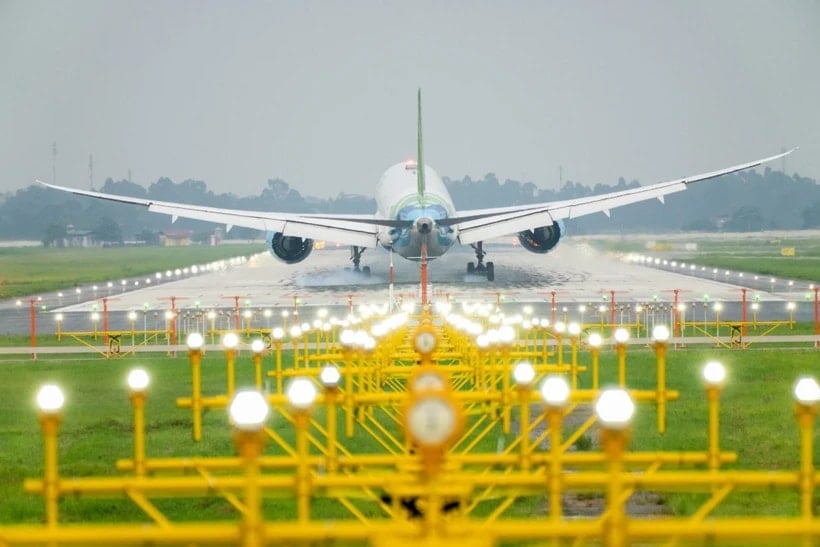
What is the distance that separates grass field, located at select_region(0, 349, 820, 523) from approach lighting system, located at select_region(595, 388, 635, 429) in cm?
758

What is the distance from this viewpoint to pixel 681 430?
18.5 m

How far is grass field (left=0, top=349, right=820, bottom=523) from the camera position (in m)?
14.2

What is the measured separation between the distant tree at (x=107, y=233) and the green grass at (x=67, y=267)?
47.8 m

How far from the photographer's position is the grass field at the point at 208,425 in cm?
→ 1418

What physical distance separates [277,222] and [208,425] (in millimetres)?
38421

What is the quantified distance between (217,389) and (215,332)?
12.0 meters

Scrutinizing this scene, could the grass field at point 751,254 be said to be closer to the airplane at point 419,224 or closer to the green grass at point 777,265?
the green grass at point 777,265

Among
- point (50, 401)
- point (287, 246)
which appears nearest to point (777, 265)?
point (287, 246)

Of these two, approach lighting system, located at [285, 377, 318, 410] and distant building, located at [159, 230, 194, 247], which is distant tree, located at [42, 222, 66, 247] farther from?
approach lighting system, located at [285, 377, 318, 410]

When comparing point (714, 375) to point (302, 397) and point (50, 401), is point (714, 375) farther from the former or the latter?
point (50, 401)

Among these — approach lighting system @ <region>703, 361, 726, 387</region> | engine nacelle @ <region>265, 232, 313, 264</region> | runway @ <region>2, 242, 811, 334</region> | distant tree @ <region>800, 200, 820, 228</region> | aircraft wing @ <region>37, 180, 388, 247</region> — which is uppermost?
distant tree @ <region>800, 200, 820, 228</region>

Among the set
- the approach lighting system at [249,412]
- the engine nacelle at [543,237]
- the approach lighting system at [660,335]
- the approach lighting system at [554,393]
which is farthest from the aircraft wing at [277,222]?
the approach lighting system at [249,412]

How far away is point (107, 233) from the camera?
171125mm

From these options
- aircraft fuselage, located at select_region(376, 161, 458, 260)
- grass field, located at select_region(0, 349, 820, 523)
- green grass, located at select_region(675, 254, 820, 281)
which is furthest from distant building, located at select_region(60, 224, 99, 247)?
grass field, located at select_region(0, 349, 820, 523)
